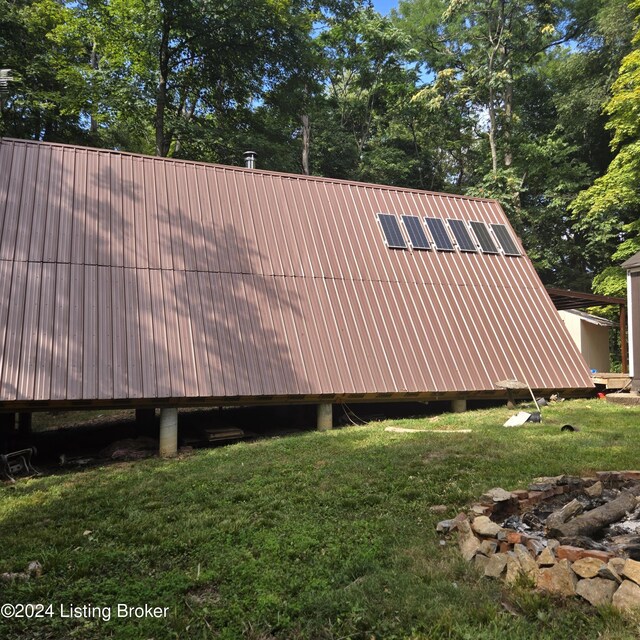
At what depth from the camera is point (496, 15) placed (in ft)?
88.0

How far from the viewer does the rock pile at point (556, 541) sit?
313cm

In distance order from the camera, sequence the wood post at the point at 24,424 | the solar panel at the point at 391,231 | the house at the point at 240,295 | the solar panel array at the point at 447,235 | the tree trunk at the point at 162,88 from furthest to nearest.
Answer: the tree trunk at the point at 162,88, the solar panel array at the point at 447,235, the solar panel at the point at 391,231, the wood post at the point at 24,424, the house at the point at 240,295

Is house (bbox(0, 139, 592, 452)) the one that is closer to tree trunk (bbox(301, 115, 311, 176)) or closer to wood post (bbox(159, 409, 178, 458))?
wood post (bbox(159, 409, 178, 458))

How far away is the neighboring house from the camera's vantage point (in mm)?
16927

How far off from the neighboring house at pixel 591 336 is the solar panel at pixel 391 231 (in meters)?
7.86

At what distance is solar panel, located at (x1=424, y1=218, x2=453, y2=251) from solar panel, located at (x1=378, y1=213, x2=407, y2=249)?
963mm

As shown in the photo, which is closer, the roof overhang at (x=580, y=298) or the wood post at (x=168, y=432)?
the wood post at (x=168, y=432)

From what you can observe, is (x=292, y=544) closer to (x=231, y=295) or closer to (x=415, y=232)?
(x=231, y=295)

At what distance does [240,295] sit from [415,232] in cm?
527

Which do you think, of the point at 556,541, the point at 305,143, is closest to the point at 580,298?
the point at 556,541

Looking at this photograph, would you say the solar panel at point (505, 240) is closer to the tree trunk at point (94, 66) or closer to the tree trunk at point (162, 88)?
the tree trunk at point (162, 88)

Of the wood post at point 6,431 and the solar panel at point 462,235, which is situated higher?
the solar panel at point 462,235

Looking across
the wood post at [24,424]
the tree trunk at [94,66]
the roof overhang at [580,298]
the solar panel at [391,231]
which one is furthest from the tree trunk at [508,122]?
the wood post at [24,424]

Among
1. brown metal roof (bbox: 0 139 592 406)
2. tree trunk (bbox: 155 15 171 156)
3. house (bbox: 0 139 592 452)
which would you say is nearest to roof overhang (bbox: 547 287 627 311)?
house (bbox: 0 139 592 452)
